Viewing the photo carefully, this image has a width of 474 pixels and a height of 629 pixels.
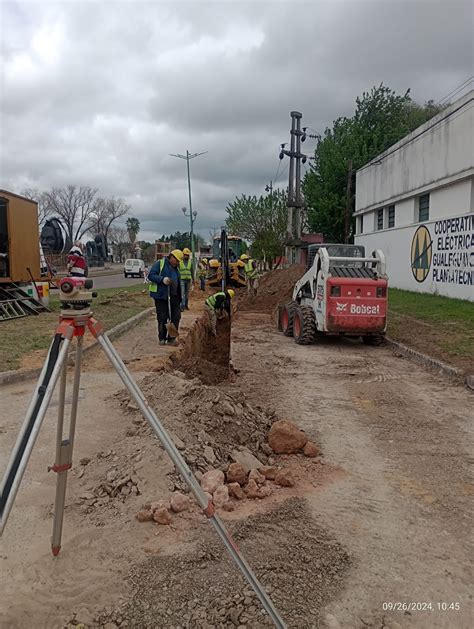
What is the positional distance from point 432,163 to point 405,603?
1845cm

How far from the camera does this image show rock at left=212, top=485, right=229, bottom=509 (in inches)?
137

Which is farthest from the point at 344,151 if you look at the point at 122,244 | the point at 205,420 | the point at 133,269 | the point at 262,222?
the point at 122,244

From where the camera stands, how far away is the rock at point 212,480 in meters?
3.60

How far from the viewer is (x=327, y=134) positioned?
35.4 m

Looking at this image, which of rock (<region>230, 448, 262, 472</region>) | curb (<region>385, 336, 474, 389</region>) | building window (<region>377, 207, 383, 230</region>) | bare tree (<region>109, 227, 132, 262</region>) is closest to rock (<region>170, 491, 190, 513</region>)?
rock (<region>230, 448, 262, 472</region>)

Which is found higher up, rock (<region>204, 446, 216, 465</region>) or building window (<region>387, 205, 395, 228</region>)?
building window (<region>387, 205, 395, 228</region>)

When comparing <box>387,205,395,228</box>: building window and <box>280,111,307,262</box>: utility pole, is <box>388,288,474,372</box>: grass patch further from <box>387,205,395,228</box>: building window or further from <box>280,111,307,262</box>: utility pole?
<box>280,111,307,262</box>: utility pole

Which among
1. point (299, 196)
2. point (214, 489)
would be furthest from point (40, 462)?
point (299, 196)

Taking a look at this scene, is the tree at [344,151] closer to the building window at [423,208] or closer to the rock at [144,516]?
the building window at [423,208]

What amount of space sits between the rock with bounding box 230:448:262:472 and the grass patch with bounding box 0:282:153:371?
4406mm

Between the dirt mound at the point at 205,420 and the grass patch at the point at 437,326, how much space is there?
4.23 meters

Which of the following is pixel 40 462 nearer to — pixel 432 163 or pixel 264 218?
pixel 432 163

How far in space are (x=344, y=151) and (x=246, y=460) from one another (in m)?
31.1

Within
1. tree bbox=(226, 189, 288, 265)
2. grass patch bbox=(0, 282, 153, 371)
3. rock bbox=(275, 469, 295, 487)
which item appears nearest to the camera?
rock bbox=(275, 469, 295, 487)
